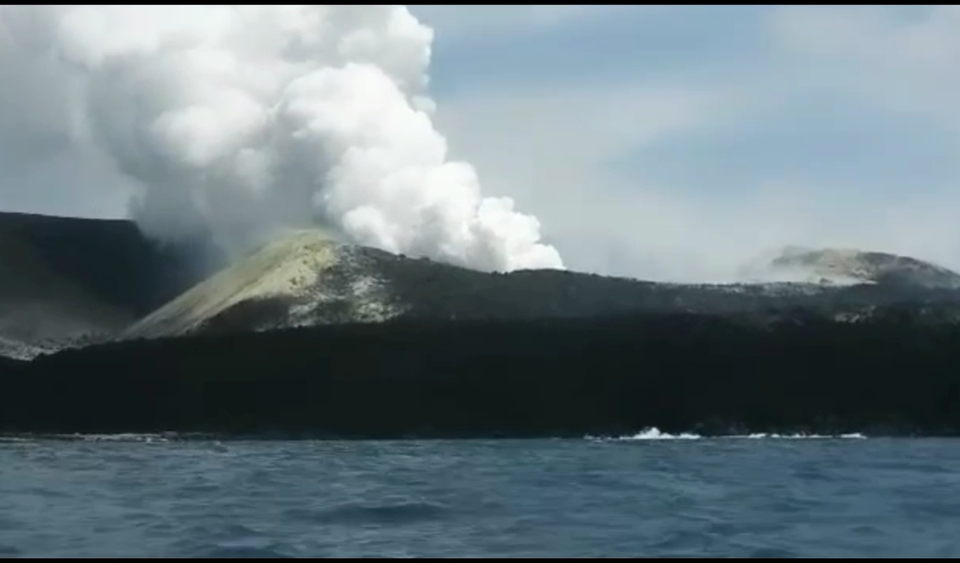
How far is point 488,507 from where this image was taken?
53.0 m

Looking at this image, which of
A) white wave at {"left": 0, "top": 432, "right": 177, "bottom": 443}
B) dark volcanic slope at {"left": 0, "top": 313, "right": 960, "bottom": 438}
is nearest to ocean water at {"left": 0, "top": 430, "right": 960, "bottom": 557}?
white wave at {"left": 0, "top": 432, "right": 177, "bottom": 443}

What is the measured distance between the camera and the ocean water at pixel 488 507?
133 ft

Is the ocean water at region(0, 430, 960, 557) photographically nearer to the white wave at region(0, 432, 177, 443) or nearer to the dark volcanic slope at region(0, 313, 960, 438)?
the white wave at region(0, 432, 177, 443)

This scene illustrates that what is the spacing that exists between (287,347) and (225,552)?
163238 mm

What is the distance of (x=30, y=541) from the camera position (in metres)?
41.1

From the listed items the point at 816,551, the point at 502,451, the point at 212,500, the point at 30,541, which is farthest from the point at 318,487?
the point at 502,451

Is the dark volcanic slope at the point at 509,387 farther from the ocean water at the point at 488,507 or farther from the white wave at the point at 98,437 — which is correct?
the ocean water at the point at 488,507

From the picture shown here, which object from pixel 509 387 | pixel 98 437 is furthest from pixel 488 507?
pixel 509 387

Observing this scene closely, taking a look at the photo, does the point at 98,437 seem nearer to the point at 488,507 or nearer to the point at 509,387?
the point at 509,387

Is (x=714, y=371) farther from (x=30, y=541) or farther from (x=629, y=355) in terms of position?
(x=30, y=541)

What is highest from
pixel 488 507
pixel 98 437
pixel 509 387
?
pixel 509 387

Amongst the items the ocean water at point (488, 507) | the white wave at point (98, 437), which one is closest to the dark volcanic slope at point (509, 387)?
the white wave at point (98, 437)

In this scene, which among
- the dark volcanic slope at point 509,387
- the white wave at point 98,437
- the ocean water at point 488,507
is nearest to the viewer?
the ocean water at point 488,507

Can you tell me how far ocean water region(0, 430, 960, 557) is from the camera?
40.4 metres
